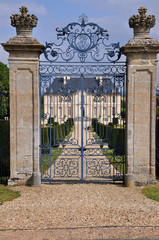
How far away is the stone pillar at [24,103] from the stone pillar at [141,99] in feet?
7.26

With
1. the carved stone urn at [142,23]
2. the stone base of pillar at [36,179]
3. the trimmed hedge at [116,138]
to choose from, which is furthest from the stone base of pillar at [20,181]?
the carved stone urn at [142,23]

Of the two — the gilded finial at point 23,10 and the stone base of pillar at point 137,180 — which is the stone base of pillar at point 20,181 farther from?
the gilded finial at point 23,10

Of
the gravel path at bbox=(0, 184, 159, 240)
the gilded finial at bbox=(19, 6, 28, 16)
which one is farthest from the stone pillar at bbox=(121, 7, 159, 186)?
the gilded finial at bbox=(19, 6, 28, 16)

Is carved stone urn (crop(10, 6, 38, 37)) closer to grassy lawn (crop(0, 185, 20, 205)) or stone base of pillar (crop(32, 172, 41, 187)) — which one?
stone base of pillar (crop(32, 172, 41, 187))

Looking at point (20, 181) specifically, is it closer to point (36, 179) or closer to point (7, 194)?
Result: point (36, 179)

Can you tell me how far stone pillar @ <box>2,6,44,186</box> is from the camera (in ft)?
21.3

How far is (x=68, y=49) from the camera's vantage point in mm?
6711

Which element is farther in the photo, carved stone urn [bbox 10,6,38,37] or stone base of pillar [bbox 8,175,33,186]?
stone base of pillar [bbox 8,175,33,186]

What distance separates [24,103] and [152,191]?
363cm

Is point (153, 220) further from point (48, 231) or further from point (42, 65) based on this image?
point (42, 65)

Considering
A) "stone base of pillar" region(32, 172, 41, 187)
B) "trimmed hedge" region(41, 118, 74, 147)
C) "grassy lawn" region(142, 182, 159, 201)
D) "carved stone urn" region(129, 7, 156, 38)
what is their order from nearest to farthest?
"grassy lawn" region(142, 182, 159, 201) < "carved stone urn" region(129, 7, 156, 38) < "stone base of pillar" region(32, 172, 41, 187) < "trimmed hedge" region(41, 118, 74, 147)

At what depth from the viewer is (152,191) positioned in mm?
6086

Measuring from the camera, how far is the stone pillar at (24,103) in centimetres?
650

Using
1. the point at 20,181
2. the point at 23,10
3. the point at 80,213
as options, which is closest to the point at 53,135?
the point at 20,181
